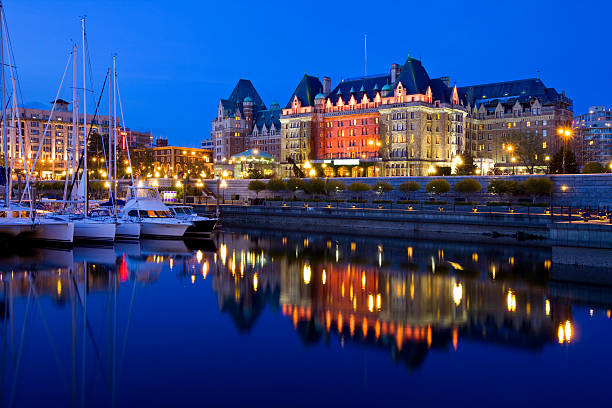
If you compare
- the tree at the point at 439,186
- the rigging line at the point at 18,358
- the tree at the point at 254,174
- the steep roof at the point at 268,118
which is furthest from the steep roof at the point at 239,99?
the rigging line at the point at 18,358

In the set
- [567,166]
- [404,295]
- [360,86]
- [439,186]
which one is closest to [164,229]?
[404,295]

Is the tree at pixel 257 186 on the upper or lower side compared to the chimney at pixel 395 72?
lower

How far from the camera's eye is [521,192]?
58.7 metres

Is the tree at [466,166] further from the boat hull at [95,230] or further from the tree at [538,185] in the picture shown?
the boat hull at [95,230]

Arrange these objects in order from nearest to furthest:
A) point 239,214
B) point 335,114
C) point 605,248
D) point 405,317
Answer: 1. point 405,317
2. point 605,248
3. point 239,214
4. point 335,114

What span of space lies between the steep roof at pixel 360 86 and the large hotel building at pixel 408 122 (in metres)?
0.20

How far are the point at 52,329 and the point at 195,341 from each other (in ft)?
19.8

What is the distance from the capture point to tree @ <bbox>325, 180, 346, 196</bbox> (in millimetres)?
73312

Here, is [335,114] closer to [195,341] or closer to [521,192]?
[521,192]

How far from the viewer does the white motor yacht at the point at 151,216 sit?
49844mm

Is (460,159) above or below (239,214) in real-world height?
above

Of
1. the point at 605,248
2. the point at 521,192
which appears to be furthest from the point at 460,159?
the point at 605,248

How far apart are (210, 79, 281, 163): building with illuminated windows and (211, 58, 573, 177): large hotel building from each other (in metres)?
18.3

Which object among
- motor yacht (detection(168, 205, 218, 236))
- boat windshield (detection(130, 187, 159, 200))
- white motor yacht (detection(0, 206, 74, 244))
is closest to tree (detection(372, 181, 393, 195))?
motor yacht (detection(168, 205, 218, 236))
